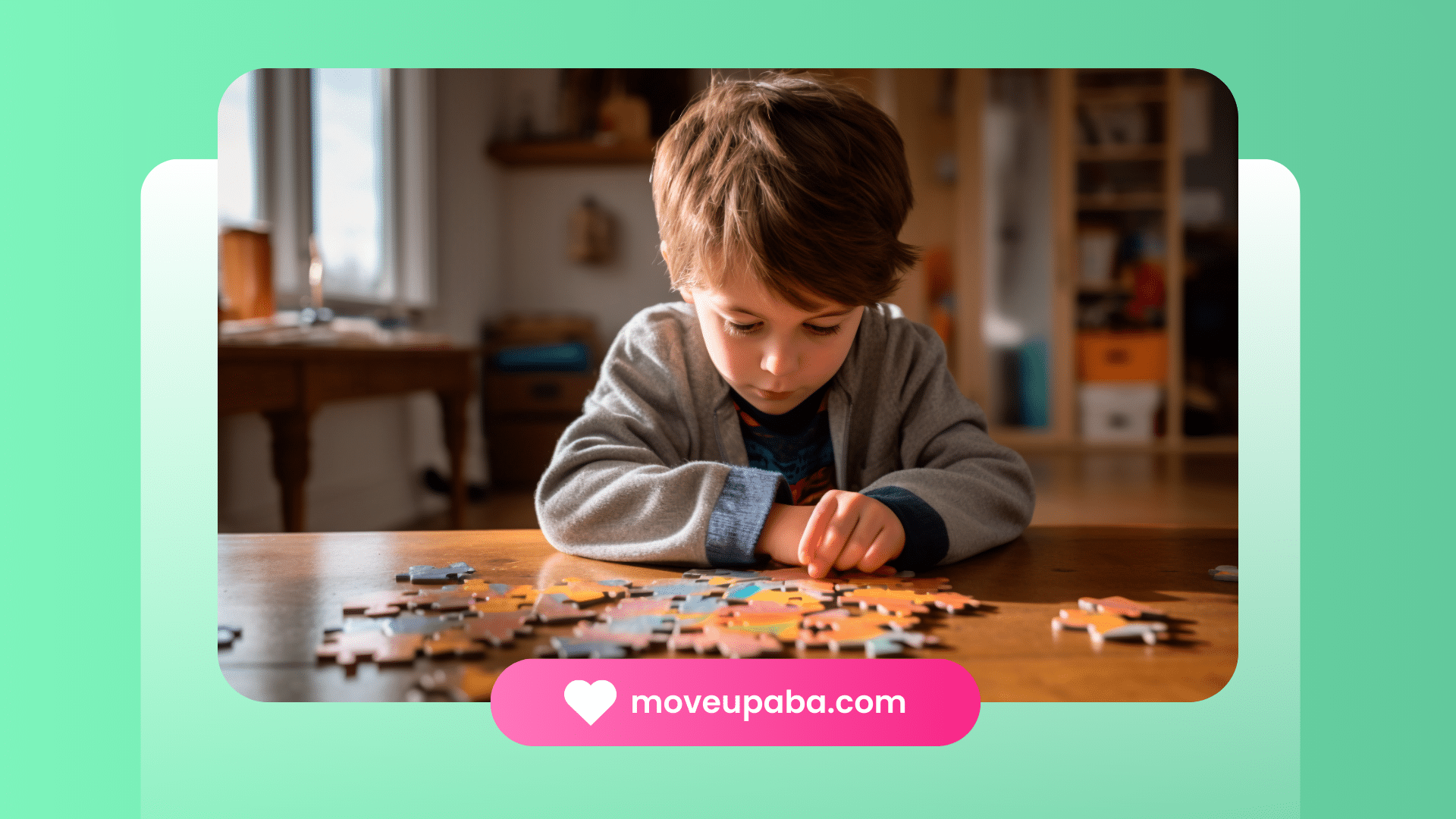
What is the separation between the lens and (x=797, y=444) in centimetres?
118

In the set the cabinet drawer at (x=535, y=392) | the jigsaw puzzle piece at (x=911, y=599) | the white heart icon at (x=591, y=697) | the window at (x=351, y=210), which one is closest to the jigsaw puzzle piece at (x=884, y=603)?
the jigsaw puzzle piece at (x=911, y=599)

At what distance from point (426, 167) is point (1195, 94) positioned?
0.91 metres

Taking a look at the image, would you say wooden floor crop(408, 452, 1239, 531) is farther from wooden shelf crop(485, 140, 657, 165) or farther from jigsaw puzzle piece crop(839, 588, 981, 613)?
wooden shelf crop(485, 140, 657, 165)

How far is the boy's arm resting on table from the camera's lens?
875 mm

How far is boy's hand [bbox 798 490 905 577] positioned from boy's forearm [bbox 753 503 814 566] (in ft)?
0.05

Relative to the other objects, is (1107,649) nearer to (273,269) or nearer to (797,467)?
(797,467)

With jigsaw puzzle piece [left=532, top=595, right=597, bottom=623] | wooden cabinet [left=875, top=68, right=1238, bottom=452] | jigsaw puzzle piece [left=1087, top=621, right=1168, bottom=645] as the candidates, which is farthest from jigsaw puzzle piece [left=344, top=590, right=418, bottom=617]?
wooden cabinet [left=875, top=68, right=1238, bottom=452]

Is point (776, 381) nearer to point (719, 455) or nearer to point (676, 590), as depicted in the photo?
point (719, 455)

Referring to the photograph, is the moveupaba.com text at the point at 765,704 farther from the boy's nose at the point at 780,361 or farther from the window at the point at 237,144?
the window at the point at 237,144

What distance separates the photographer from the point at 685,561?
2.87ft

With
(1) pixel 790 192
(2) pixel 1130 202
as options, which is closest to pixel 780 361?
(1) pixel 790 192

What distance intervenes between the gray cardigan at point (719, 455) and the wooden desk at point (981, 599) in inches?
1.3

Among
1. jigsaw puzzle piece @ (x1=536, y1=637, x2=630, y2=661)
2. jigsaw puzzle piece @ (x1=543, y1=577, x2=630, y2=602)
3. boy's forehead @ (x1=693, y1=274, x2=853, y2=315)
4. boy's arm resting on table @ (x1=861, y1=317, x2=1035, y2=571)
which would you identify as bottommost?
jigsaw puzzle piece @ (x1=536, y1=637, x2=630, y2=661)

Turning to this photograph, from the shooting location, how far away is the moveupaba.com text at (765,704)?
2.67ft
